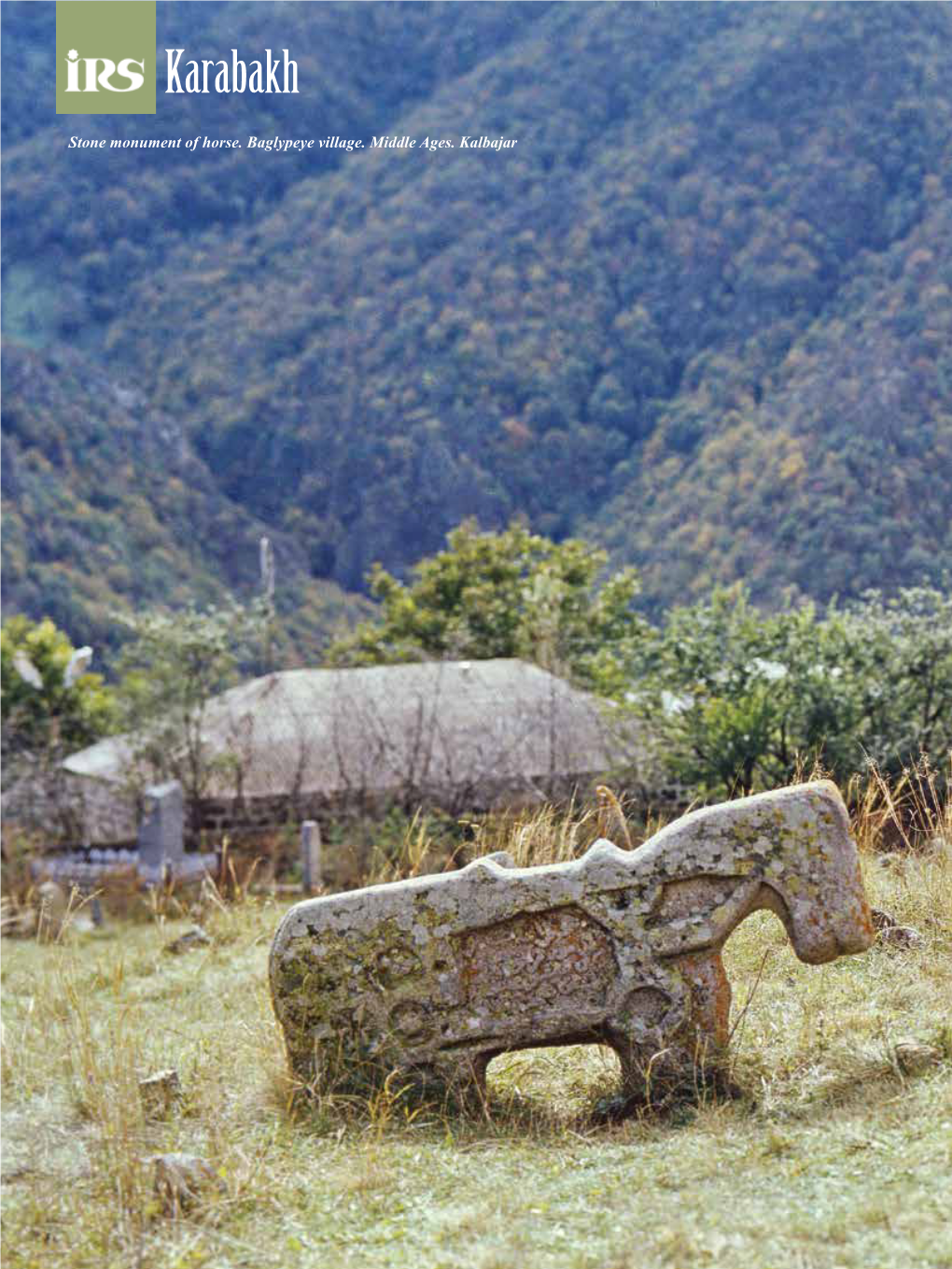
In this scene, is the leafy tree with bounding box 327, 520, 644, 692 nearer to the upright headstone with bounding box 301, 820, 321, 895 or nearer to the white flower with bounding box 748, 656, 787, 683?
the upright headstone with bounding box 301, 820, 321, 895

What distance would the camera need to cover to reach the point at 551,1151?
418cm

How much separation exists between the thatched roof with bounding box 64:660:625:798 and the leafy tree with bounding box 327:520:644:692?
3.45 m

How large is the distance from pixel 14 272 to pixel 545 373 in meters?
25.5

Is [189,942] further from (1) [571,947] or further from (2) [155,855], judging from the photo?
(2) [155,855]

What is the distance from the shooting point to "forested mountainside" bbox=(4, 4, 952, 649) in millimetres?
37844

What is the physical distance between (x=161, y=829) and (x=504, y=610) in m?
8.87

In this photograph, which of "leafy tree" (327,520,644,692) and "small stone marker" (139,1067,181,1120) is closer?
"small stone marker" (139,1067,181,1120)

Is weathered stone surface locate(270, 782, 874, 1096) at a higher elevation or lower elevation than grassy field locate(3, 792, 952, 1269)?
higher

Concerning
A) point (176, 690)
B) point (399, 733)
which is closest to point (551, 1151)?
point (399, 733)

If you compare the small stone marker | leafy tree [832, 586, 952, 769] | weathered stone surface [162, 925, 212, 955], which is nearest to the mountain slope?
leafy tree [832, 586, 952, 769]

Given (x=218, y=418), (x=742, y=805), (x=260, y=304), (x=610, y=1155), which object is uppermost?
(x=260, y=304)

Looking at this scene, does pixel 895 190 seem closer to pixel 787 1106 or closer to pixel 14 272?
pixel 14 272

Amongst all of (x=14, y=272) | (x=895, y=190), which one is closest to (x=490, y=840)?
(x=895, y=190)

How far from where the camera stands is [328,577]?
154 feet
